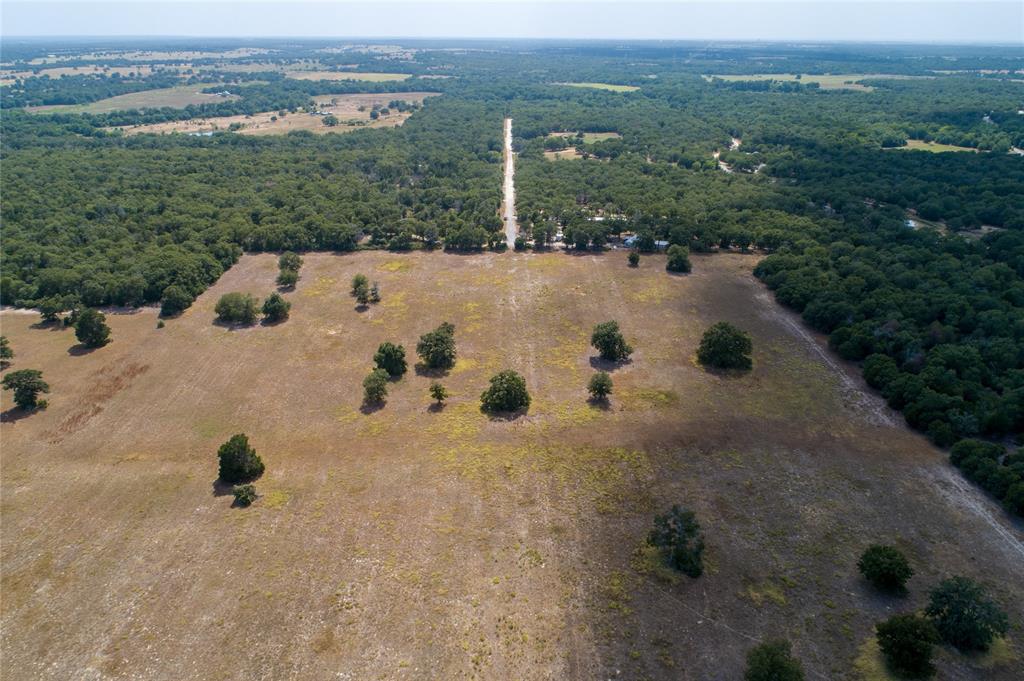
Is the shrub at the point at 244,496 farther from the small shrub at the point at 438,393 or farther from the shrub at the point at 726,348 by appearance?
the shrub at the point at 726,348

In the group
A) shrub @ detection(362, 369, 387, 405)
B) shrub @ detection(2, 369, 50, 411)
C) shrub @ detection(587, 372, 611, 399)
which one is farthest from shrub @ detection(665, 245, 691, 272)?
shrub @ detection(2, 369, 50, 411)

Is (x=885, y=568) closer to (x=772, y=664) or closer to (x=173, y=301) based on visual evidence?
(x=772, y=664)

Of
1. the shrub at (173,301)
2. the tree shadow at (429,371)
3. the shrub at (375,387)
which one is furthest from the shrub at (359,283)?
the shrub at (375,387)

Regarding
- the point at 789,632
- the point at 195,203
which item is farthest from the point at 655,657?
the point at 195,203

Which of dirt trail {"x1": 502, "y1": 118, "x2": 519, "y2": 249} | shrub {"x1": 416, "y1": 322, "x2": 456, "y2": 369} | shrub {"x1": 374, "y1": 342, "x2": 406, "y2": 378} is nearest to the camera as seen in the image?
shrub {"x1": 374, "y1": 342, "x2": 406, "y2": 378}

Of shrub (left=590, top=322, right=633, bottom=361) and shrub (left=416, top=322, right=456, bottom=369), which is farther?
shrub (left=590, top=322, right=633, bottom=361)

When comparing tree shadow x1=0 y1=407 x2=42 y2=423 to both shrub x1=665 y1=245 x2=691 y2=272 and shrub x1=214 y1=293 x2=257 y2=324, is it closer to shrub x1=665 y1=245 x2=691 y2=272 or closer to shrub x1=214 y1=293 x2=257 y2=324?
shrub x1=214 y1=293 x2=257 y2=324
